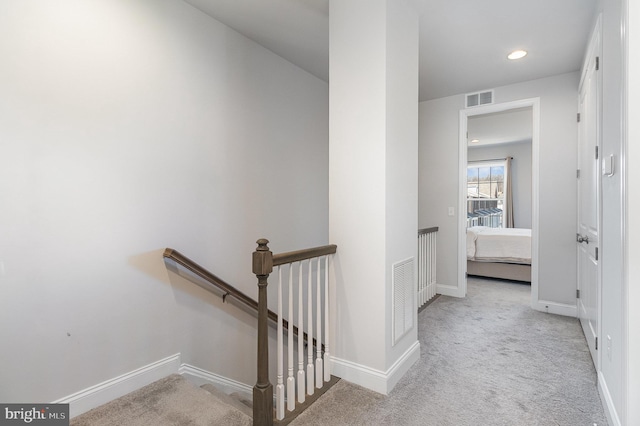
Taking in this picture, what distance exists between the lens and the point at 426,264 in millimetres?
3957

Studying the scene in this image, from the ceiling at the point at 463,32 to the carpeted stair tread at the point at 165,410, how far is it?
107 inches

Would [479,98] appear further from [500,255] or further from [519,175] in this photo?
[519,175]

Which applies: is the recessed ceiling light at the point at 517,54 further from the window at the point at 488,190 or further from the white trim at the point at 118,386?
the window at the point at 488,190

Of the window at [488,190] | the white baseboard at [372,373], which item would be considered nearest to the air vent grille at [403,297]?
the white baseboard at [372,373]

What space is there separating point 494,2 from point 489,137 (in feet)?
18.3

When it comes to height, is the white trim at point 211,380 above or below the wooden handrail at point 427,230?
below

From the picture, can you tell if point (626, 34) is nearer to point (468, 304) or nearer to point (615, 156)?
point (615, 156)

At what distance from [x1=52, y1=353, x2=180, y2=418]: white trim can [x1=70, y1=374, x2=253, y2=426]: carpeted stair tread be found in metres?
0.03

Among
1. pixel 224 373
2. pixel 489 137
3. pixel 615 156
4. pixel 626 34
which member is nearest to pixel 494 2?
pixel 626 34

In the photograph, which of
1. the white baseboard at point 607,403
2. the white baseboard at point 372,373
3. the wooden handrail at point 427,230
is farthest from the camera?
the wooden handrail at point 427,230

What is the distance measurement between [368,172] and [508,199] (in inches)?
304

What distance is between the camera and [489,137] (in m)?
7.20

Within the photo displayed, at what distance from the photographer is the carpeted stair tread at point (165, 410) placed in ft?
5.70

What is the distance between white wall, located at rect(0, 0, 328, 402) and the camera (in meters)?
1.63
